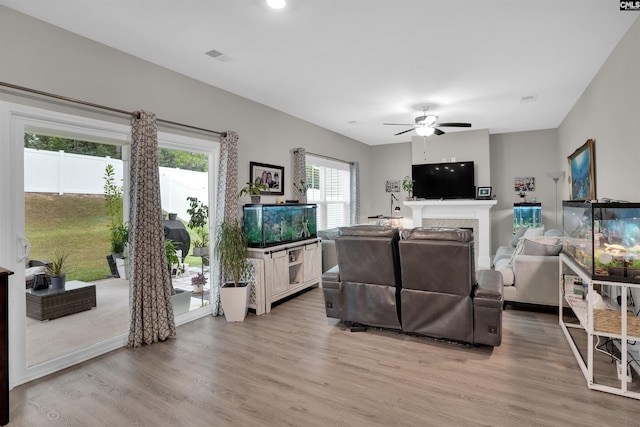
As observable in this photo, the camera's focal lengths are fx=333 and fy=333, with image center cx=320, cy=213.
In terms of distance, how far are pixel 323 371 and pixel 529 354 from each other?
182 centimetres

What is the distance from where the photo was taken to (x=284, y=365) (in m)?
2.78

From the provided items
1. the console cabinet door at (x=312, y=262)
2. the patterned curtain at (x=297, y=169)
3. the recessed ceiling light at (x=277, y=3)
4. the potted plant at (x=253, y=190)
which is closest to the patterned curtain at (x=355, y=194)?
the patterned curtain at (x=297, y=169)

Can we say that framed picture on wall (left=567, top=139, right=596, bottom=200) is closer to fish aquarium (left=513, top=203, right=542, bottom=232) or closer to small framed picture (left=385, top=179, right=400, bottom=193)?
fish aquarium (left=513, top=203, right=542, bottom=232)

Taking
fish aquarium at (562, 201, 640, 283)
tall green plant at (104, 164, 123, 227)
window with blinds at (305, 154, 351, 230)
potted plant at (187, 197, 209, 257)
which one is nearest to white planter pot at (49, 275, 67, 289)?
tall green plant at (104, 164, 123, 227)

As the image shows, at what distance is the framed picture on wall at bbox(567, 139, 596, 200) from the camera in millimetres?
3973

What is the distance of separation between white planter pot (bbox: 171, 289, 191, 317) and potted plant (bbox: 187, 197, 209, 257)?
1.64 ft

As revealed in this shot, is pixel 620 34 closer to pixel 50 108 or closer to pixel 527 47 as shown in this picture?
pixel 527 47

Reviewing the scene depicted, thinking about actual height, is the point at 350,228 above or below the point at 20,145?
below

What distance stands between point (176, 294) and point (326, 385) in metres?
2.38

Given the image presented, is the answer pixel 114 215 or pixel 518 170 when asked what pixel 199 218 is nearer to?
pixel 114 215

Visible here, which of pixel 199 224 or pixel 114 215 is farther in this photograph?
pixel 199 224

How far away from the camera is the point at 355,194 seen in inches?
301

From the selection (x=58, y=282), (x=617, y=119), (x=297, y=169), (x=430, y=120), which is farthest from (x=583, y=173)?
(x=58, y=282)

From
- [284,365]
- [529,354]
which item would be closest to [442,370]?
[529,354]
